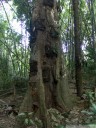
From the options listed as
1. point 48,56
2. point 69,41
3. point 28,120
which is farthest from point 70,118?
point 69,41

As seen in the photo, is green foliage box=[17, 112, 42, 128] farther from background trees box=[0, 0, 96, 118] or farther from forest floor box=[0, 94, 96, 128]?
background trees box=[0, 0, 96, 118]

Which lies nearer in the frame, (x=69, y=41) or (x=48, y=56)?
(x=48, y=56)

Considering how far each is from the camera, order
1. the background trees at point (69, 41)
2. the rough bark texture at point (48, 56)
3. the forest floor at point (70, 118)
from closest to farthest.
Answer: the forest floor at point (70, 118)
the rough bark texture at point (48, 56)
the background trees at point (69, 41)

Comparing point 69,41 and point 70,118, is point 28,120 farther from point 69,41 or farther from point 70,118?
point 69,41

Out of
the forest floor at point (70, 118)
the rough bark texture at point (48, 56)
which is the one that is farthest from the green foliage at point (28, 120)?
the rough bark texture at point (48, 56)

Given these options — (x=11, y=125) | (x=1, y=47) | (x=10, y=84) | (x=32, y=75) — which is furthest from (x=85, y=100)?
(x=1, y=47)

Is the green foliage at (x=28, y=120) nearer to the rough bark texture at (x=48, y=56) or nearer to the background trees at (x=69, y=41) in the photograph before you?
the rough bark texture at (x=48, y=56)

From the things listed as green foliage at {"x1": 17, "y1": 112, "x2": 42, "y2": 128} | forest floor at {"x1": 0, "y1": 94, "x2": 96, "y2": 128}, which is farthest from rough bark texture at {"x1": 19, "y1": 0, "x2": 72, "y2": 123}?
green foliage at {"x1": 17, "y1": 112, "x2": 42, "y2": 128}

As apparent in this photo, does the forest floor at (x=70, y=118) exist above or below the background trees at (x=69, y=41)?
below

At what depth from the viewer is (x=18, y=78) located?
9.69 meters

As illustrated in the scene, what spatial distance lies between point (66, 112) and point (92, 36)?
19.9 ft

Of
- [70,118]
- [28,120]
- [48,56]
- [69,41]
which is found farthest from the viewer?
[69,41]

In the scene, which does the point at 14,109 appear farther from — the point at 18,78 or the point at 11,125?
the point at 18,78

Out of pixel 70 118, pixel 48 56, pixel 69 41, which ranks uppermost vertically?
pixel 69 41
